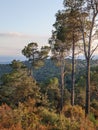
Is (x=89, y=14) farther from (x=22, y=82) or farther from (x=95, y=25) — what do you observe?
(x=22, y=82)

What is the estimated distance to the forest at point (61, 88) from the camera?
11836 mm

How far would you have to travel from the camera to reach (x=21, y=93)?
37719 millimetres

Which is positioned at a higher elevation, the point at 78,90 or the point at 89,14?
the point at 89,14

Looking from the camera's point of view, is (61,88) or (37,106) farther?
(61,88)

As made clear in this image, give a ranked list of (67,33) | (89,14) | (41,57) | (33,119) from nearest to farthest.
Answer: (33,119) < (89,14) < (67,33) < (41,57)

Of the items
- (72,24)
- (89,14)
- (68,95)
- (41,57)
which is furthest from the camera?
(41,57)

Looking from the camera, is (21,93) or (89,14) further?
(21,93)

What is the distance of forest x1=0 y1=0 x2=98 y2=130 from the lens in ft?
38.8

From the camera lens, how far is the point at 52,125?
39.9 ft

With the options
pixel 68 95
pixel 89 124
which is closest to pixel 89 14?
pixel 89 124

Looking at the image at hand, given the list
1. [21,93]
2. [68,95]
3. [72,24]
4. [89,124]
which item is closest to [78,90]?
[68,95]

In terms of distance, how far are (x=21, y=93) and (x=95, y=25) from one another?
17.1m

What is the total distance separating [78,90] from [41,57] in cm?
797

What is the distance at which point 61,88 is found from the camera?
134 ft
